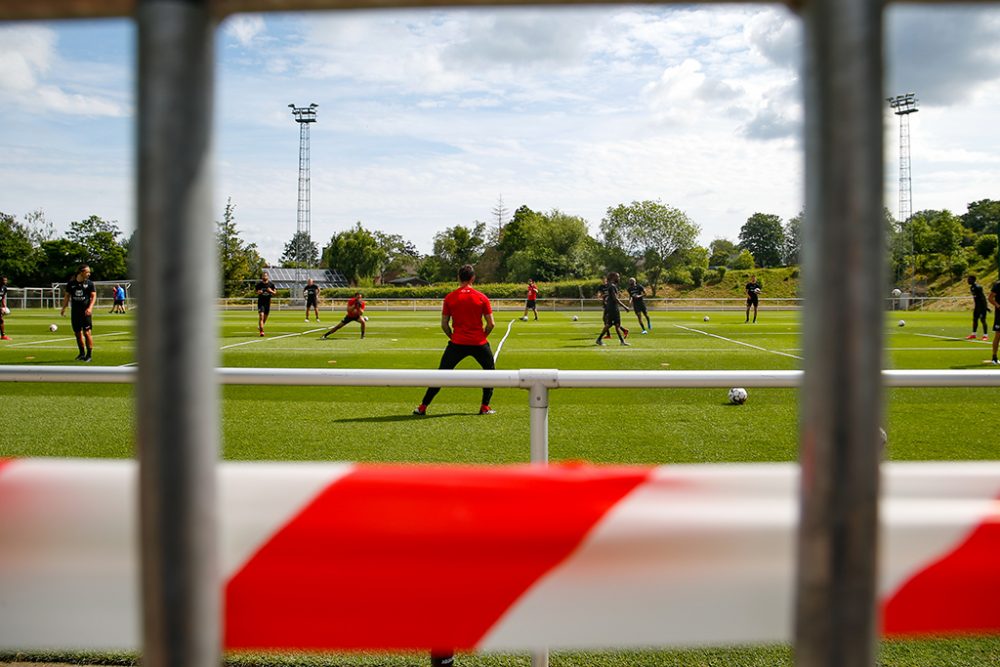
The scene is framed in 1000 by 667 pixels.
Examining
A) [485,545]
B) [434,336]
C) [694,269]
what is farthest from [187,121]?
[694,269]

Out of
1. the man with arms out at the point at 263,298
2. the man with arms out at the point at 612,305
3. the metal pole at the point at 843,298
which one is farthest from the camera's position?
the man with arms out at the point at 263,298

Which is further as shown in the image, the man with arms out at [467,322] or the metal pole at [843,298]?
the man with arms out at [467,322]

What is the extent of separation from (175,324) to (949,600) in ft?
4.26

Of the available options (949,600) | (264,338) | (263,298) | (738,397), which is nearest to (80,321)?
(264,338)

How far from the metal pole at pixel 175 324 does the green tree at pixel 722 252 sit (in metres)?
109

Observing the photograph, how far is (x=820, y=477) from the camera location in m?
0.50

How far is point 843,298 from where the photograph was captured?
1.58ft

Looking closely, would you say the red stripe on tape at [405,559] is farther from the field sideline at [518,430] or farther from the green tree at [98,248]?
the green tree at [98,248]

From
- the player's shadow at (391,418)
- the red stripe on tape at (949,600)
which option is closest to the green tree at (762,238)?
the player's shadow at (391,418)

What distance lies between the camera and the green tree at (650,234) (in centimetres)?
9369

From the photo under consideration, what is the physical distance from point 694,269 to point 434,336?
68372 mm

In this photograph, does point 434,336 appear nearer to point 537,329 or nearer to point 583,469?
point 537,329

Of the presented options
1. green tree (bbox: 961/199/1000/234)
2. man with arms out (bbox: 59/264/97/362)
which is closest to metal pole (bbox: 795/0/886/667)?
man with arms out (bbox: 59/264/97/362)

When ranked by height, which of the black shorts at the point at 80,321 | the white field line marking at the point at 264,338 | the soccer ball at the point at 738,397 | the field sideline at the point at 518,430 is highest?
the black shorts at the point at 80,321
